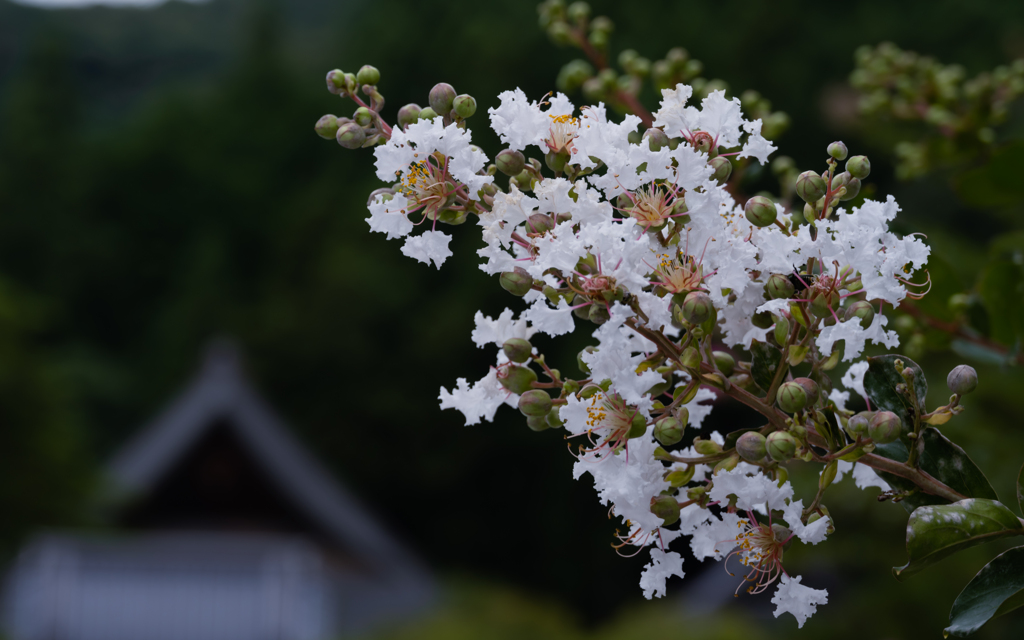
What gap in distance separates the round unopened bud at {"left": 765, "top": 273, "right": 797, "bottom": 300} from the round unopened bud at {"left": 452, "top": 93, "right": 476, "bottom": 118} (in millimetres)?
207

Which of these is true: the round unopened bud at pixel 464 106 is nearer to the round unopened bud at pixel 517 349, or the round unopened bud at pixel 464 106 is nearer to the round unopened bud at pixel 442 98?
the round unopened bud at pixel 442 98

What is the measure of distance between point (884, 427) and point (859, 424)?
2cm

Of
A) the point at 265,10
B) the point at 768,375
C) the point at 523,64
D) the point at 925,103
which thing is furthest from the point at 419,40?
the point at 768,375

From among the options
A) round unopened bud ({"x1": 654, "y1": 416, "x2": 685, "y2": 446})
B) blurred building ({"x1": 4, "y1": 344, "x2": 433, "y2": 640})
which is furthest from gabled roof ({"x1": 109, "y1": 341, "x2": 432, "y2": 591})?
round unopened bud ({"x1": 654, "y1": 416, "x2": 685, "y2": 446})

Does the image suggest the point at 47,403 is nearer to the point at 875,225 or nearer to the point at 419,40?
the point at 875,225

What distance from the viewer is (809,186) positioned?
54 centimetres

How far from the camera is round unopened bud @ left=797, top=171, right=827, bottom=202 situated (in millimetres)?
534

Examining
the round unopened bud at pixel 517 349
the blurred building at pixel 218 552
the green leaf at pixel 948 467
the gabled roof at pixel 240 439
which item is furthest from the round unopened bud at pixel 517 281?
the gabled roof at pixel 240 439

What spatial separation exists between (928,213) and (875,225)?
618 cm

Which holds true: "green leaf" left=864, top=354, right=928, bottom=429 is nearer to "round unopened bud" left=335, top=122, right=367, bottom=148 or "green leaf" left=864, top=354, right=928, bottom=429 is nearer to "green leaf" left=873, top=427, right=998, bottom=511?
"green leaf" left=873, top=427, right=998, bottom=511

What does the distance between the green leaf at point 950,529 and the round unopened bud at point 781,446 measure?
78 millimetres

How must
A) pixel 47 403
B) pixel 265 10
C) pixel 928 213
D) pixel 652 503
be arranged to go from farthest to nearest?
1. pixel 265 10
2. pixel 928 213
3. pixel 47 403
4. pixel 652 503

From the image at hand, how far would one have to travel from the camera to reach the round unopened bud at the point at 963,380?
53cm

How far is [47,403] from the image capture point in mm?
5035
